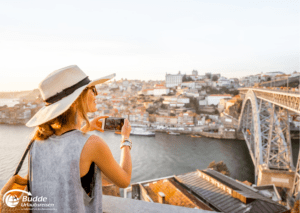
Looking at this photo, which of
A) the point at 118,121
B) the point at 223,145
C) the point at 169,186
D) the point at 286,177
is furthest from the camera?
the point at 223,145

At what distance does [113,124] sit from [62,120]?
0.46ft

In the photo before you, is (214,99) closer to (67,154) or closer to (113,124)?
(113,124)

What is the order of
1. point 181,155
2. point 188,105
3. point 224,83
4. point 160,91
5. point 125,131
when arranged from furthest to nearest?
1. point 224,83
2. point 160,91
3. point 188,105
4. point 181,155
5. point 125,131

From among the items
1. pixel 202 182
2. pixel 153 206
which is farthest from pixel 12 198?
pixel 202 182

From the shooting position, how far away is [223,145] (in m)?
→ 11.2

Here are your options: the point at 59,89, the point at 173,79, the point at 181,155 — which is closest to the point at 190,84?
the point at 173,79

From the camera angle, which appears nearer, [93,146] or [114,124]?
[93,146]

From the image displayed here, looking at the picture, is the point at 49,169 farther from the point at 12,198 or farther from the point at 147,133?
the point at 147,133

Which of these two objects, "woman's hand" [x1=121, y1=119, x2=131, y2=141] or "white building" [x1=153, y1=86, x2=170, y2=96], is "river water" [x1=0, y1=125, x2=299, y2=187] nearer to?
"woman's hand" [x1=121, y1=119, x2=131, y2=141]

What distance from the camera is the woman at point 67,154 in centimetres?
29

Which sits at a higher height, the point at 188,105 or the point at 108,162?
the point at 108,162

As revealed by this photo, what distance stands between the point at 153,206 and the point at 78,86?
0.32 meters

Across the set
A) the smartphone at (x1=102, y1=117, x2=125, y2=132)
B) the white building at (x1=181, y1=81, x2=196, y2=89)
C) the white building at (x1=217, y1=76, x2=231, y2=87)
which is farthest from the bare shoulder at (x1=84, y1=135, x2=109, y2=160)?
the white building at (x1=217, y1=76, x2=231, y2=87)

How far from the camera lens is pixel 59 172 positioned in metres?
0.29
